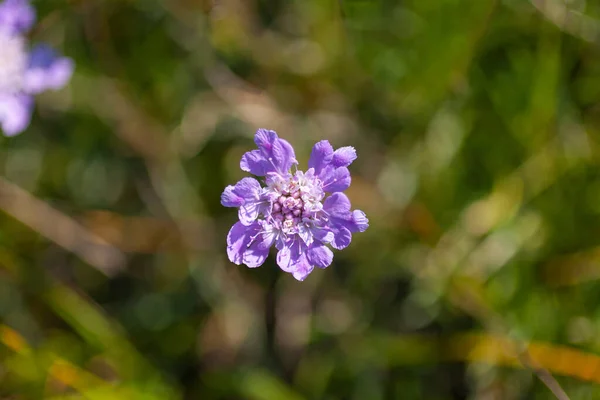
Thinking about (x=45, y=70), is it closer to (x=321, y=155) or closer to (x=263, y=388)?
(x=321, y=155)

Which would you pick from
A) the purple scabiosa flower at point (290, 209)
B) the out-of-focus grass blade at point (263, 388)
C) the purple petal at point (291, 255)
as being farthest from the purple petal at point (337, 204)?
the out-of-focus grass blade at point (263, 388)

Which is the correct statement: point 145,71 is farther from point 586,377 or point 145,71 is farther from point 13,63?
point 586,377

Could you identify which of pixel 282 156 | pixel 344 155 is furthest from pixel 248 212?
pixel 344 155

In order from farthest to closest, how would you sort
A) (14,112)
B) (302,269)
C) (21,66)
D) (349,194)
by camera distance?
(349,194)
(21,66)
(14,112)
(302,269)

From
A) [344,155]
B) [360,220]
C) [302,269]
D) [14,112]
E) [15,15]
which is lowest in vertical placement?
[302,269]

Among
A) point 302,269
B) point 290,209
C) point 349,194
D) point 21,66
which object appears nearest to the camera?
point 302,269

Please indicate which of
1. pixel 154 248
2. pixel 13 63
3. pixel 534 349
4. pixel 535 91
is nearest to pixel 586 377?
pixel 534 349
